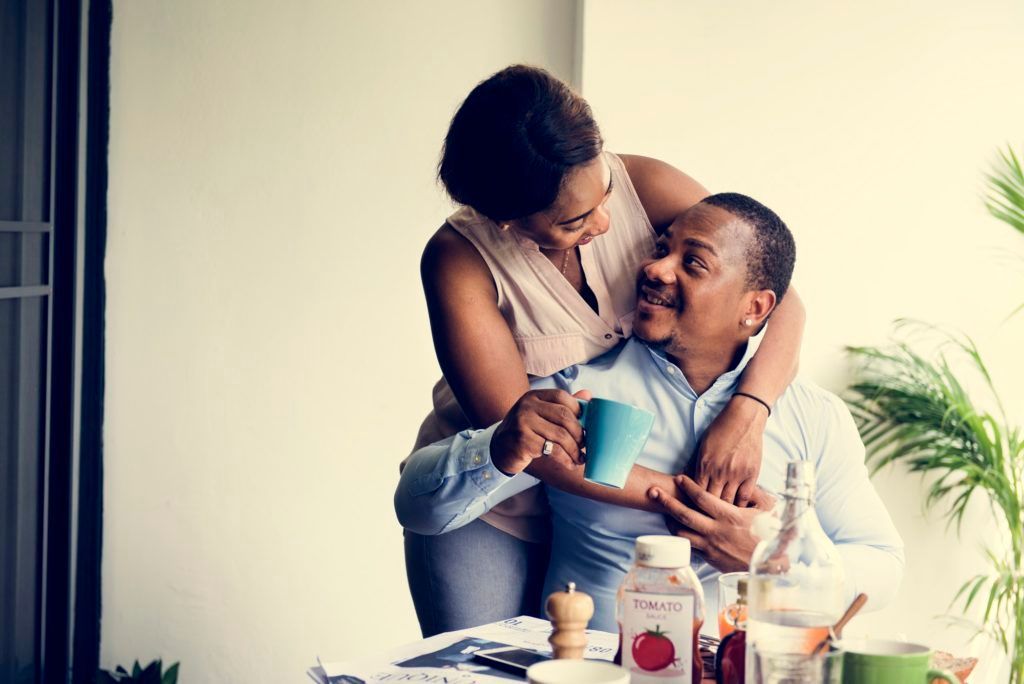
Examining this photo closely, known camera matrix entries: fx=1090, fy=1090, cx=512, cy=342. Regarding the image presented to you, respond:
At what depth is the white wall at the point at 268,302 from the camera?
3111mm

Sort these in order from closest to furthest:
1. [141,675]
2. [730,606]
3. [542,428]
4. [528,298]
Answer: [730,606]
[542,428]
[528,298]
[141,675]

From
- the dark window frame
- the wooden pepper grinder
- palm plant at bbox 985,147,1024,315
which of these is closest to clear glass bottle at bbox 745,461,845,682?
the wooden pepper grinder

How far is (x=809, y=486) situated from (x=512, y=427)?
1.67 ft

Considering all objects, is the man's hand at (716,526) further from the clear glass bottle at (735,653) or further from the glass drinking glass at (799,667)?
the glass drinking glass at (799,667)

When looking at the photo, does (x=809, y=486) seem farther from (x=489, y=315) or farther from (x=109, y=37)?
(x=109, y=37)

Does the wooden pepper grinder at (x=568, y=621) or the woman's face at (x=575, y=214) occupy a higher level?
the woman's face at (x=575, y=214)

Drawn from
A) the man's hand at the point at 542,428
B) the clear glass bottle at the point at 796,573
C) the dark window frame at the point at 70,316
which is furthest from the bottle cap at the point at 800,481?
the dark window frame at the point at 70,316

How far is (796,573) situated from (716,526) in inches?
24.9

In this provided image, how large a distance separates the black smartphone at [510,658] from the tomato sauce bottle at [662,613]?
20 cm

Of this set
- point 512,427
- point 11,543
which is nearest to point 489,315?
point 512,427

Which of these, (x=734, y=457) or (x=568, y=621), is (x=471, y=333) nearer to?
(x=734, y=457)

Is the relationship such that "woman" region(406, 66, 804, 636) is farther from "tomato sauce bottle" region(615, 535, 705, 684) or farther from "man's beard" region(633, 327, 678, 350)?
"tomato sauce bottle" region(615, 535, 705, 684)

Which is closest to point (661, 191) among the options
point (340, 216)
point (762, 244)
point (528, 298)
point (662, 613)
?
point (762, 244)

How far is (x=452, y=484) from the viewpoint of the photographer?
1727 mm
